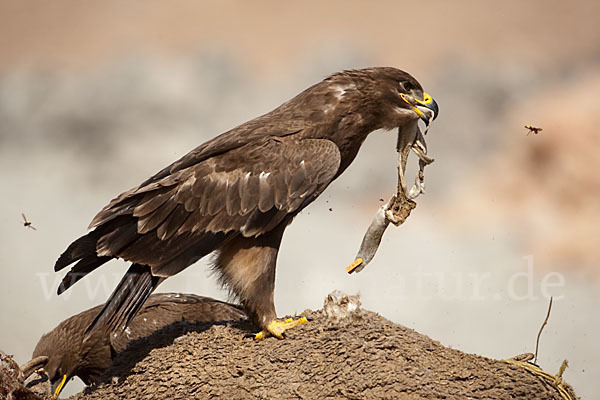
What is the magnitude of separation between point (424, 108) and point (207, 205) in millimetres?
1816

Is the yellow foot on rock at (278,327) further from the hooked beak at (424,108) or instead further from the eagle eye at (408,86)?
the eagle eye at (408,86)

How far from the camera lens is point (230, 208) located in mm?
5363

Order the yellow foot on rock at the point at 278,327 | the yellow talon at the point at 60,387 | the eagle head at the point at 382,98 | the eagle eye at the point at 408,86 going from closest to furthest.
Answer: the yellow foot on rock at the point at 278,327 → the eagle head at the point at 382,98 → the eagle eye at the point at 408,86 → the yellow talon at the point at 60,387

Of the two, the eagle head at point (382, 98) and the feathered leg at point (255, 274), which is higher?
the eagle head at point (382, 98)

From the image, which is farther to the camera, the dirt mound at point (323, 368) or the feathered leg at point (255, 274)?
the feathered leg at point (255, 274)

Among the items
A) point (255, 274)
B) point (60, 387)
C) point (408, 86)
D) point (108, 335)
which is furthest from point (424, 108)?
point (60, 387)

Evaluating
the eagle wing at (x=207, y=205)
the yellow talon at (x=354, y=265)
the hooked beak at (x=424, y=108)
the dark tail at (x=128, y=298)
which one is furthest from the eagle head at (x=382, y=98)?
the dark tail at (x=128, y=298)

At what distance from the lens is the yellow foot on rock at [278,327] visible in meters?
5.29

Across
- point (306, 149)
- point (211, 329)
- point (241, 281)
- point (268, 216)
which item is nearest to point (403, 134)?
point (306, 149)

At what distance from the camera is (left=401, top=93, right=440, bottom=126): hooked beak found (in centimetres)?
582

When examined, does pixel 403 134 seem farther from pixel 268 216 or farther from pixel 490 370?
pixel 490 370

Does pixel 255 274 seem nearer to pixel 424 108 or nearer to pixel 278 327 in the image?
pixel 278 327

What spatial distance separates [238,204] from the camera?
17.6ft

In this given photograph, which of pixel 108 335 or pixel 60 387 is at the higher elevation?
pixel 108 335
